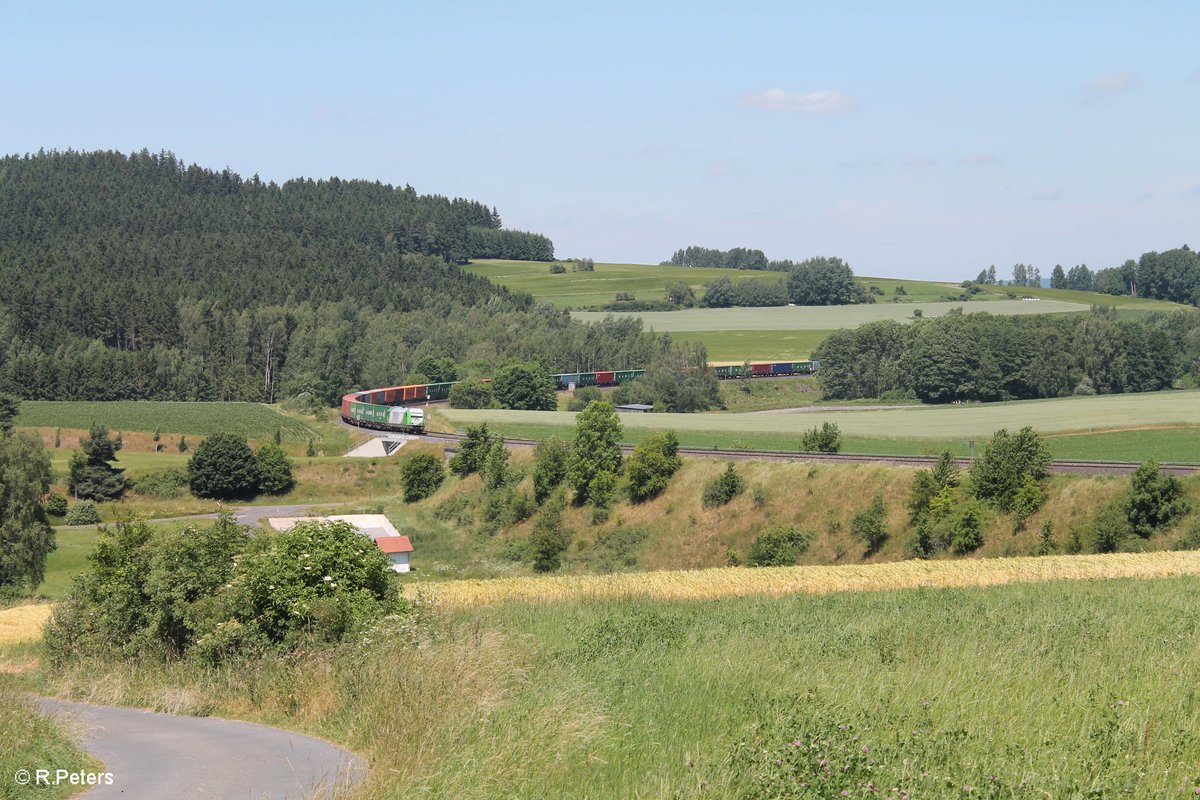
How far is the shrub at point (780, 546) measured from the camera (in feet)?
207

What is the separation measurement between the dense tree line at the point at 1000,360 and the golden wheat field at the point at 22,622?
11572cm

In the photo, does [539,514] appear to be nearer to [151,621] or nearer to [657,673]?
[151,621]

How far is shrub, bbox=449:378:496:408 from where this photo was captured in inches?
5394

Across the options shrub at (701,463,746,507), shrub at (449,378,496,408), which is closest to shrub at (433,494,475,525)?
shrub at (701,463,746,507)

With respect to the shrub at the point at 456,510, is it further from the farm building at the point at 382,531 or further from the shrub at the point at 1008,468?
the shrub at the point at 1008,468

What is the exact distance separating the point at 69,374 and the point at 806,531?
110375mm

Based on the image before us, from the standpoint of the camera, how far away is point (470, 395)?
5418 inches

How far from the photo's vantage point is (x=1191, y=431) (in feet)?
279

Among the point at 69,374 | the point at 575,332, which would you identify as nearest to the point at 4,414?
the point at 69,374

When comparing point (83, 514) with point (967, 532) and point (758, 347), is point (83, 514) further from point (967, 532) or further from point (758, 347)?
point (758, 347)

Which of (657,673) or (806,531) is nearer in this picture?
(657,673)

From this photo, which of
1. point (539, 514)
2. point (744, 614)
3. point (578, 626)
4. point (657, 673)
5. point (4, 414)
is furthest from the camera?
point (4, 414)

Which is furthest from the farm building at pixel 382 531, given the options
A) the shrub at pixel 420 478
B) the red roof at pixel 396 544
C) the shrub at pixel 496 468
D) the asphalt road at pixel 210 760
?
the asphalt road at pixel 210 760

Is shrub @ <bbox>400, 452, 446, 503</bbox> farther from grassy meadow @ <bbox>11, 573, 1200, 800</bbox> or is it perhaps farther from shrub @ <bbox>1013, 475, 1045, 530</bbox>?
grassy meadow @ <bbox>11, 573, 1200, 800</bbox>
